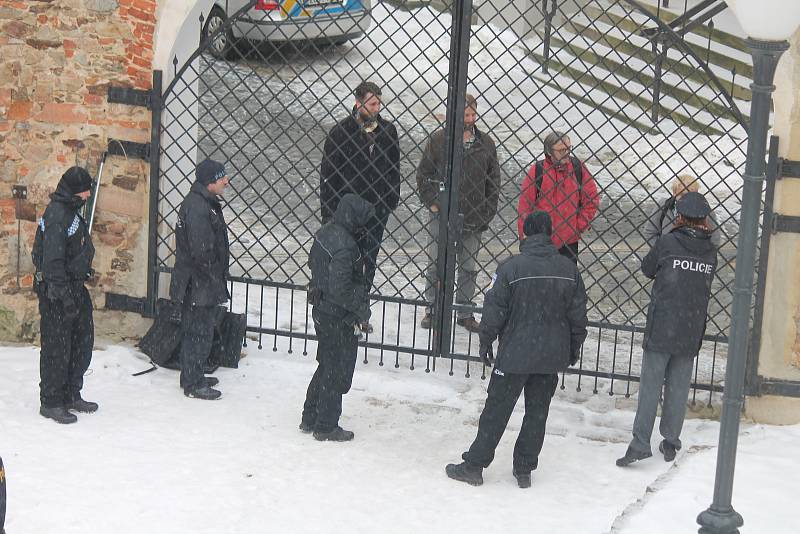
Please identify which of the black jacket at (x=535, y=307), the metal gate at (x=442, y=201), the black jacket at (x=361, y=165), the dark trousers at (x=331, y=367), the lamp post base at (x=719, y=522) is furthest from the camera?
the black jacket at (x=361, y=165)

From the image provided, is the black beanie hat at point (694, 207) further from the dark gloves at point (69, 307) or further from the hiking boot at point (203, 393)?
the dark gloves at point (69, 307)

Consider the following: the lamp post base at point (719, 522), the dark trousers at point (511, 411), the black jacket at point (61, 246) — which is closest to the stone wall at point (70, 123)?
the black jacket at point (61, 246)

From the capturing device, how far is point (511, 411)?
7586 millimetres

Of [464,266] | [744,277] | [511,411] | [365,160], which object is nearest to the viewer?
[744,277]

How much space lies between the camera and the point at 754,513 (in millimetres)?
7297

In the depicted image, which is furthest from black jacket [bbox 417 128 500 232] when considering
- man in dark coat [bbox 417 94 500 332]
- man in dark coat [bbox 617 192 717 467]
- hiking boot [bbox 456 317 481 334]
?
man in dark coat [bbox 617 192 717 467]

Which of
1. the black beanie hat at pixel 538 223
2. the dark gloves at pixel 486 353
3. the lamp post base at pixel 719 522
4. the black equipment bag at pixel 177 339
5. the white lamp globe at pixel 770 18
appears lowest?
the lamp post base at pixel 719 522

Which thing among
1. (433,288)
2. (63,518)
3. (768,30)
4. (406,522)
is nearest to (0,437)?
(63,518)

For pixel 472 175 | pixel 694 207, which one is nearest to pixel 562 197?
pixel 472 175

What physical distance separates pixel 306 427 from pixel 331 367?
48 cm

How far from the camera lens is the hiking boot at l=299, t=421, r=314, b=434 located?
8.32 metres

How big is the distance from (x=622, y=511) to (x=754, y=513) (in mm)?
676

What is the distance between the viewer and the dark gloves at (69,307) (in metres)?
8.00

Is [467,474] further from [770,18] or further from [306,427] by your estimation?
[770,18]
